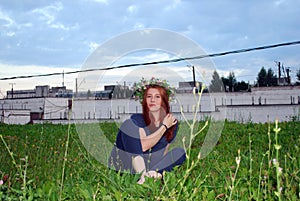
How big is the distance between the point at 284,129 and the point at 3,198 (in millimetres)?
4882

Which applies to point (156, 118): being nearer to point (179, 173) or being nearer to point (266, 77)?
point (179, 173)

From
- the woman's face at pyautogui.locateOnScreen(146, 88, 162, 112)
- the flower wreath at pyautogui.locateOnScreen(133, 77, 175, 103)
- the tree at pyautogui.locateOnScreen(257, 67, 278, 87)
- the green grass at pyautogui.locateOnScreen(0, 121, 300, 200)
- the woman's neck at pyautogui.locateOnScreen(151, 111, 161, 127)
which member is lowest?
the green grass at pyautogui.locateOnScreen(0, 121, 300, 200)

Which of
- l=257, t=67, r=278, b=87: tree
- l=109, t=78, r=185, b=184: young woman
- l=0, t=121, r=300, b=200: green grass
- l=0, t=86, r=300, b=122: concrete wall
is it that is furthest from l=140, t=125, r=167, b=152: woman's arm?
l=257, t=67, r=278, b=87: tree

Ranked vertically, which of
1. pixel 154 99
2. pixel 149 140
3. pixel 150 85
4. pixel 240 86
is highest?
pixel 240 86

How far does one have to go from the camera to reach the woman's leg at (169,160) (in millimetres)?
3025

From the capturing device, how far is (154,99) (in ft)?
9.53

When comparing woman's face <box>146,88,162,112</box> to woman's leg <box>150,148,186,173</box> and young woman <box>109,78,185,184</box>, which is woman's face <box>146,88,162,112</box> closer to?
young woman <box>109,78,185,184</box>

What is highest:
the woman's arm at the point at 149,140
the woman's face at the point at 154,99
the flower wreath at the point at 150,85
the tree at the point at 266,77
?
the tree at the point at 266,77

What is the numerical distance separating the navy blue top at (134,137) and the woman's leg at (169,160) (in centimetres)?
9

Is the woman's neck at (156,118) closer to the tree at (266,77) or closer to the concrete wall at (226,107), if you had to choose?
the concrete wall at (226,107)

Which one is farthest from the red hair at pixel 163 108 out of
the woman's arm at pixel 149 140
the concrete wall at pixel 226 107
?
the concrete wall at pixel 226 107

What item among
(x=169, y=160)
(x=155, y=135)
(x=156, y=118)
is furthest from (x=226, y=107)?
(x=155, y=135)

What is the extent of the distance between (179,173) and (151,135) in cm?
35

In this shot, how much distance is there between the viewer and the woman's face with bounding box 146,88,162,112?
288cm
